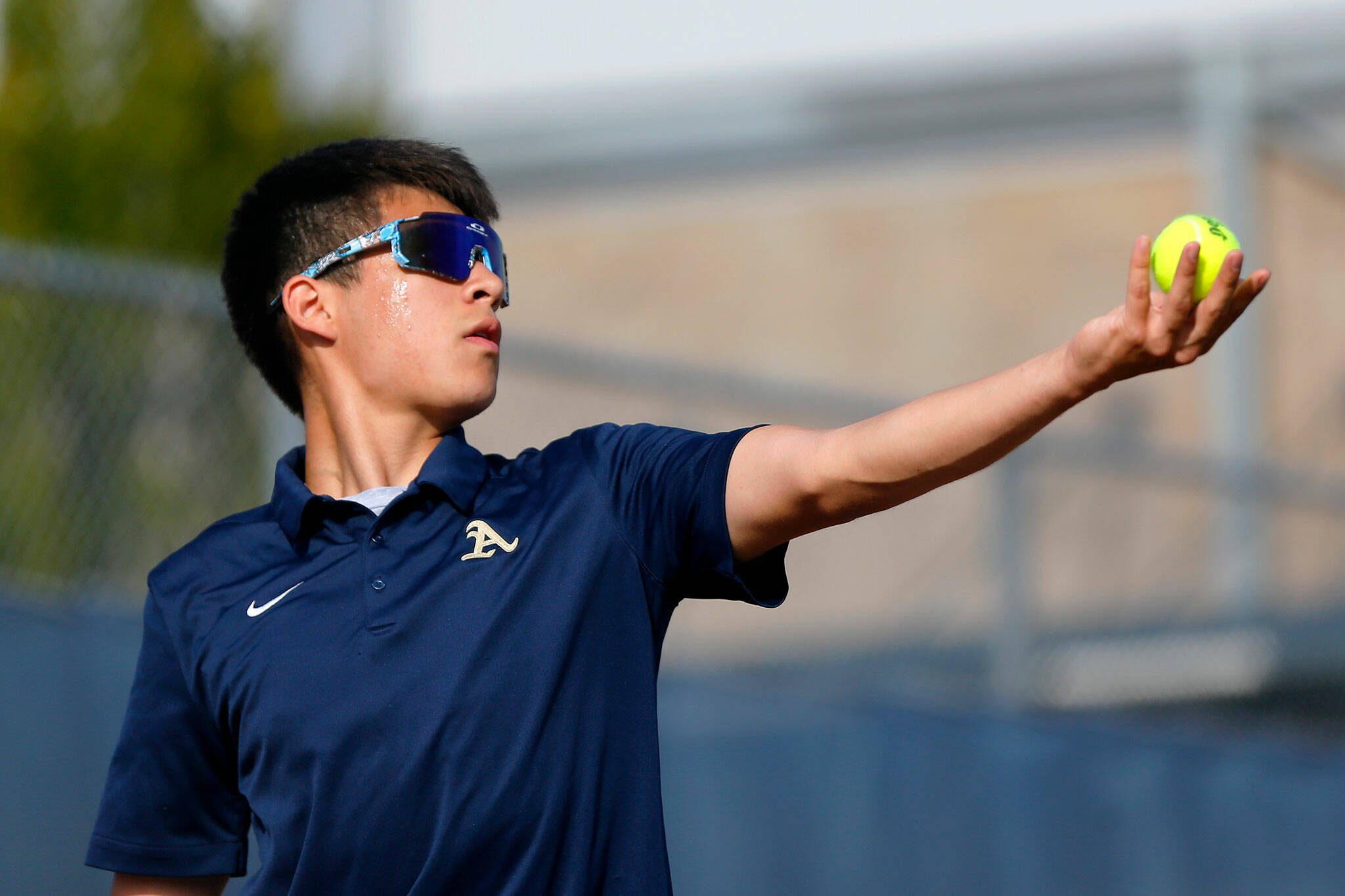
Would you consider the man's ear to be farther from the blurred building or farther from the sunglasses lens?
the blurred building

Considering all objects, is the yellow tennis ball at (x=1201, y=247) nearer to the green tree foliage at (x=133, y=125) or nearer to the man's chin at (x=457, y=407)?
the man's chin at (x=457, y=407)

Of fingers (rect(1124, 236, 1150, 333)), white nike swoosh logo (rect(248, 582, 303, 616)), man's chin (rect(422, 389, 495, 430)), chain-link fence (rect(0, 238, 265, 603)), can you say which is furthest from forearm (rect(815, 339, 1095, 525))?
chain-link fence (rect(0, 238, 265, 603))

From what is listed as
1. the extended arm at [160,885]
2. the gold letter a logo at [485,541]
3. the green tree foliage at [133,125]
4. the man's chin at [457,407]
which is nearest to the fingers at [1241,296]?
the gold letter a logo at [485,541]

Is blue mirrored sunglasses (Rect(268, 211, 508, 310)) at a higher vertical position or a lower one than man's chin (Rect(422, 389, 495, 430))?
higher

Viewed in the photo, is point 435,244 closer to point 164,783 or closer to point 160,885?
point 164,783

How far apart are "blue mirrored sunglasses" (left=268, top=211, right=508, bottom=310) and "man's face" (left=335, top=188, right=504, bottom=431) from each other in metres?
0.02

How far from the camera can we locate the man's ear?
298 centimetres

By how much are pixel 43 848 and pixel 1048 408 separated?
155 inches

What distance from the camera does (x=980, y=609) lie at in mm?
7480

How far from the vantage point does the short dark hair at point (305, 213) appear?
3.01 m

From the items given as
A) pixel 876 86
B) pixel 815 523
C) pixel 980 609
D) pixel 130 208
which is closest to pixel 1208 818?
pixel 980 609

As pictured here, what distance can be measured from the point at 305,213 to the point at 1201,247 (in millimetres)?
1589

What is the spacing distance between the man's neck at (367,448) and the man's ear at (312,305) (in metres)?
0.14

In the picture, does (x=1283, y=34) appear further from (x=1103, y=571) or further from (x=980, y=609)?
(x=980, y=609)
